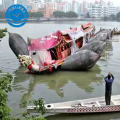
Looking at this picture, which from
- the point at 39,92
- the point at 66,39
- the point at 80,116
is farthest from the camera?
the point at 66,39

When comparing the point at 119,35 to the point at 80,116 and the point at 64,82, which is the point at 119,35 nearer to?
the point at 64,82

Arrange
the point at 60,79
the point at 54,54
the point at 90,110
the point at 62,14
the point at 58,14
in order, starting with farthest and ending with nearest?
the point at 62,14, the point at 58,14, the point at 54,54, the point at 60,79, the point at 90,110

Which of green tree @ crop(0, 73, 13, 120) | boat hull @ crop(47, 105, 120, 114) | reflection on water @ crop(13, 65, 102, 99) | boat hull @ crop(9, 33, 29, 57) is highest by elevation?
green tree @ crop(0, 73, 13, 120)

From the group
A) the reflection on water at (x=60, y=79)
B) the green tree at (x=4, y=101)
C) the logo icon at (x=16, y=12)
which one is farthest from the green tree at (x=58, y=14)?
the green tree at (x=4, y=101)

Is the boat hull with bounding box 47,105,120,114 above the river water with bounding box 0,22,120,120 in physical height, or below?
above

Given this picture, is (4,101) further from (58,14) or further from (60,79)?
(58,14)

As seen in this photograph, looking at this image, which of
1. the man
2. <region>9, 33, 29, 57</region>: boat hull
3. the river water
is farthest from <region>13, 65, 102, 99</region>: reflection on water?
the man

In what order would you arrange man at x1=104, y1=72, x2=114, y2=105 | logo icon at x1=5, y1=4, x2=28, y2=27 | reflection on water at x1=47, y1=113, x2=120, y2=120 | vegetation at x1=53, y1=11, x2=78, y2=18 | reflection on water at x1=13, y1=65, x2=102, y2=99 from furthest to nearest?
1. vegetation at x1=53, y1=11, x2=78, y2=18
2. reflection on water at x1=13, y1=65, x2=102, y2=99
3. logo icon at x1=5, y1=4, x2=28, y2=27
4. man at x1=104, y1=72, x2=114, y2=105
5. reflection on water at x1=47, y1=113, x2=120, y2=120

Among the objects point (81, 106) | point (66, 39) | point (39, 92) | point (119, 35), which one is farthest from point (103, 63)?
point (119, 35)

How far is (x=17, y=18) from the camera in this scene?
1538cm

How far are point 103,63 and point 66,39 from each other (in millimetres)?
3924

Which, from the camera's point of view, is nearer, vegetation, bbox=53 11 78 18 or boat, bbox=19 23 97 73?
boat, bbox=19 23 97 73

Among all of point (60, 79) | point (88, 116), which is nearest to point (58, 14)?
point (60, 79)

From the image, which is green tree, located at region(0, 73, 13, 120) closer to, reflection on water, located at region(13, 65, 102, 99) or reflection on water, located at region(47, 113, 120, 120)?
reflection on water, located at region(47, 113, 120, 120)
